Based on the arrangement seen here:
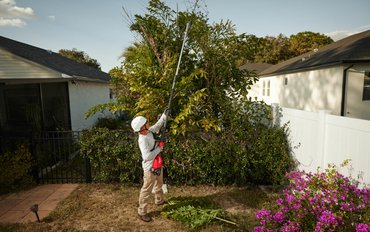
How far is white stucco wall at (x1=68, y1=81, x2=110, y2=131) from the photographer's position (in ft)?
29.1

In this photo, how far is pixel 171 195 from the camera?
4.57 metres

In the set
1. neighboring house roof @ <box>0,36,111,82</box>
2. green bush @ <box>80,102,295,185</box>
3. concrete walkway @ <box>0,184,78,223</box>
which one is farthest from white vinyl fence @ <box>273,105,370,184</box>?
neighboring house roof @ <box>0,36,111,82</box>

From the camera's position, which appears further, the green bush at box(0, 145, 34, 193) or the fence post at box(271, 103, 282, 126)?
the fence post at box(271, 103, 282, 126)

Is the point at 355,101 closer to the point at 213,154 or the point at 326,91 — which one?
the point at 326,91

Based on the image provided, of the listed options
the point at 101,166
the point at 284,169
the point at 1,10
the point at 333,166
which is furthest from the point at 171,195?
the point at 1,10

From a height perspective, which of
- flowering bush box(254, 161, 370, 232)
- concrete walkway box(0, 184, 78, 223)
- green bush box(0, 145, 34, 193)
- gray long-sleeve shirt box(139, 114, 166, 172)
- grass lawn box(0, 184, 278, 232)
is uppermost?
gray long-sleeve shirt box(139, 114, 166, 172)

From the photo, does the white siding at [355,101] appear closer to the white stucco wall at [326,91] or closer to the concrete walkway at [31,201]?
the white stucco wall at [326,91]

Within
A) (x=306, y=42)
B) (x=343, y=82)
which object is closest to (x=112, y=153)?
(x=343, y=82)

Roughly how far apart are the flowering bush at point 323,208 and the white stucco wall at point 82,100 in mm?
8244

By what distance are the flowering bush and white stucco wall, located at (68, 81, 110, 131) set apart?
8.24m

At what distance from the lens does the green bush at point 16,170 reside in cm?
480

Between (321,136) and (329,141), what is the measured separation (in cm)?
19

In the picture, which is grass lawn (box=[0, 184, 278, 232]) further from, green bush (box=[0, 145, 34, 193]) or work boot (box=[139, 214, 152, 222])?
green bush (box=[0, 145, 34, 193])

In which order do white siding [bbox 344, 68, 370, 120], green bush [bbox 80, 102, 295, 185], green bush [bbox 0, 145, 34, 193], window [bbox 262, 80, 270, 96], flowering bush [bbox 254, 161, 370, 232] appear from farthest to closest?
window [bbox 262, 80, 270, 96] → white siding [bbox 344, 68, 370, 120] → green bush [bbox 0, 145, 34, 193] → green bush [bbox 80, 102, 295, 185] → flowering bush [bbox 254, 161, 370, 232]
